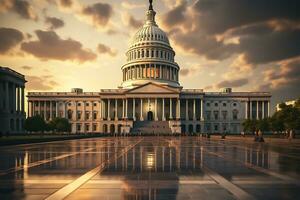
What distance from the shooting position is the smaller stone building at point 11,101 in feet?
329

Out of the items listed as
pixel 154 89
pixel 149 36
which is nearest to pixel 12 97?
pixel 154 89

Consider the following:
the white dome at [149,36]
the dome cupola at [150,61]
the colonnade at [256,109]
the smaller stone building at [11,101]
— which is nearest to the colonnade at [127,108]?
the dome cupola at [150,61]

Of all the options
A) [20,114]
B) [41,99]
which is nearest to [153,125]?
[20,114]

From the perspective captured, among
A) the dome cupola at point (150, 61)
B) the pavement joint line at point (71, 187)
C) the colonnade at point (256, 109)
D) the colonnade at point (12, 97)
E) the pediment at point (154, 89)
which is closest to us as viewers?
the pavement joint line at point (71, 187)

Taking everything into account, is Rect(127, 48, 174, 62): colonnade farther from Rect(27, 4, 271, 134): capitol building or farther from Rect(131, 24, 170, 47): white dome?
Rect(131, 24, 170, 47): white dome

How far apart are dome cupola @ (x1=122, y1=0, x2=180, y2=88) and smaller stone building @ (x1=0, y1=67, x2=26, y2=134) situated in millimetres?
51408

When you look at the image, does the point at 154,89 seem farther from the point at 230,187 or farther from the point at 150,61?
the point at 230,187

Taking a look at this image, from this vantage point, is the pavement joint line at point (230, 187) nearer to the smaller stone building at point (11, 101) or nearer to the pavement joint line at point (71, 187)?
the pavement joint line at point (71, 187)

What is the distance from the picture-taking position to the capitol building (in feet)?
442

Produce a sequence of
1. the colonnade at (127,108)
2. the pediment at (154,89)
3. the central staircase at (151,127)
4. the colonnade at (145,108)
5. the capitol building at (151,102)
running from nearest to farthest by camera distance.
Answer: the central staircase at (151,127), the pediment at (154,89), the capitol building at (151,102), the colonnade at (145,108), the colonnade at (127,108)

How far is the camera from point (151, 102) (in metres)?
139

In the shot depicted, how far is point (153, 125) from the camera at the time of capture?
120375 millimetres


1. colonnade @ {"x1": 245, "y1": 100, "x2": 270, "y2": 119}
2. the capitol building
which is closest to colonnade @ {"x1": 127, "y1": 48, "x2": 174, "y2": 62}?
the capitol building

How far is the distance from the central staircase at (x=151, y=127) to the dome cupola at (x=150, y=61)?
28567 mm
